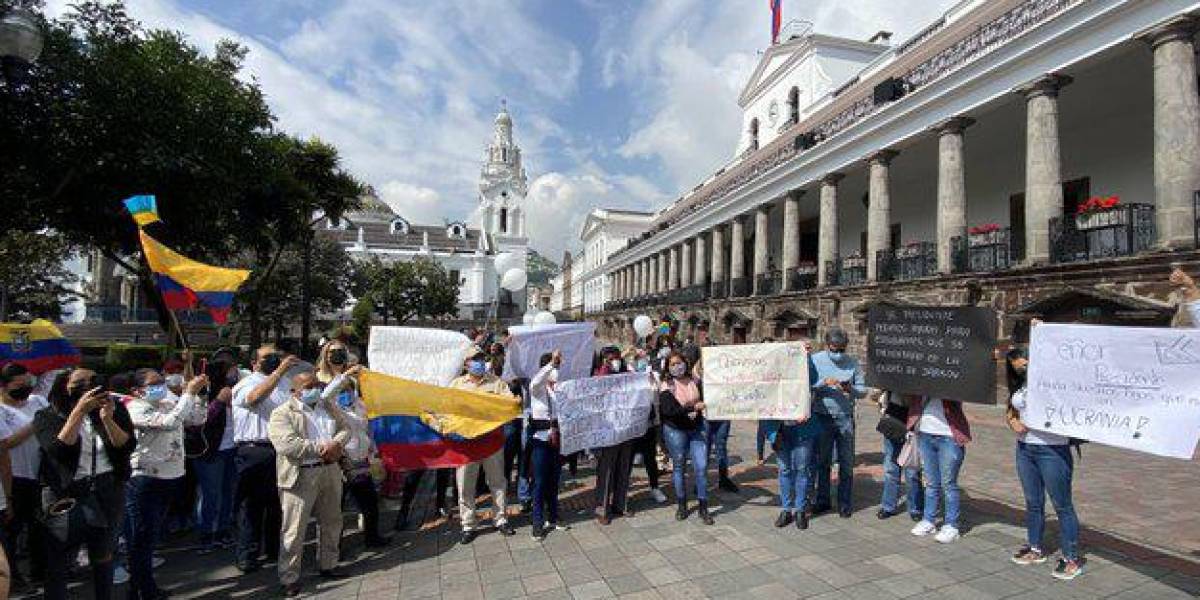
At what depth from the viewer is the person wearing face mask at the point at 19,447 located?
3944 millimetres

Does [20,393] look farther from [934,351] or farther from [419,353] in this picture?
[934,351]

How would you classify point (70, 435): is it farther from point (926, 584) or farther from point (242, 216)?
point (242, 216)

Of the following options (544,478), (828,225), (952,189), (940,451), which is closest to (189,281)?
(544,478)

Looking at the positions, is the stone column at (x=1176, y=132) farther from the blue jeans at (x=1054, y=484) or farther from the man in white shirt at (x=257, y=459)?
the man in white shirt at (x=257, y=459)

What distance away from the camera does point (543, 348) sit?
7.21 metres

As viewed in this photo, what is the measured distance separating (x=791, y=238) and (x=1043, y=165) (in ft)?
35.9

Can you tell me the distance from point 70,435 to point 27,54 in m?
4.96

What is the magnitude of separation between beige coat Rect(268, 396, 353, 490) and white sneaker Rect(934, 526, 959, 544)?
5894 millimetres

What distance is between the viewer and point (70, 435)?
12.9 feet

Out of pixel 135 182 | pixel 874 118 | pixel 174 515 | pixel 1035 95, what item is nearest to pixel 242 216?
pixel 135 182

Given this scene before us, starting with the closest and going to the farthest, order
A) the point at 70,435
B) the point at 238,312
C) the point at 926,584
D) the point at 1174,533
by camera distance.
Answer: the point at 70,435, the point at 926,584, the point at 1174,533, the point at 238,312

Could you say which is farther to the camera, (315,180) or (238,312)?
(238,312)

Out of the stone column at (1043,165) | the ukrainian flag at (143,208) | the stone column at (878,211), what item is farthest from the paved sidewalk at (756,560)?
the stone column at (878,211)

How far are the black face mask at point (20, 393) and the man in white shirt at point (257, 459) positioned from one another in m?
1.45
